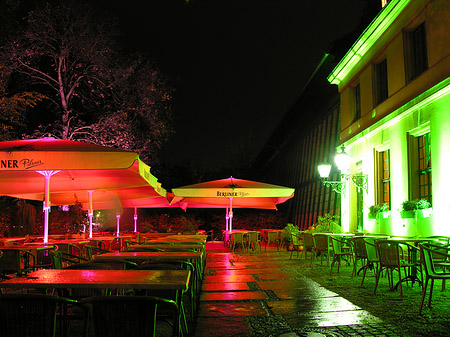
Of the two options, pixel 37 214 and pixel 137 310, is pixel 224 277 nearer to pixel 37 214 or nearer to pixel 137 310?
pixel 137 310

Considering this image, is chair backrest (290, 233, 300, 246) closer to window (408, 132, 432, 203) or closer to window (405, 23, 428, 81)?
window (408, 132, 432, 203)

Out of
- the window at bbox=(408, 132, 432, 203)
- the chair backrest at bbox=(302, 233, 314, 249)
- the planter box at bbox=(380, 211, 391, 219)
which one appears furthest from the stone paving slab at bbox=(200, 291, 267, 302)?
the planter box at bbox=(380, 211, 391, 219)

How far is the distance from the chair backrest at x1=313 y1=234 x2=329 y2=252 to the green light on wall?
5846 mm

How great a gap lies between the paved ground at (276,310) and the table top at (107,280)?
1194mm

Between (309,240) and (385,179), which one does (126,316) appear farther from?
(385,179)

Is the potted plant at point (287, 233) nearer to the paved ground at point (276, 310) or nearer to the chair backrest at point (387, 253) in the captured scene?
→ the paved ground at point (276, 310)

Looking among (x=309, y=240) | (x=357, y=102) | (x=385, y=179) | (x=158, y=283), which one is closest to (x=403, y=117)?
(x=385, y=179)

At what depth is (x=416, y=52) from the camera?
10695mm

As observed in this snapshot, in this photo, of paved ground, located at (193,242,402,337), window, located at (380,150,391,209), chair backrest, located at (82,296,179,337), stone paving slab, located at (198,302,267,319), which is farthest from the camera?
window, located at (380,150,391,209)

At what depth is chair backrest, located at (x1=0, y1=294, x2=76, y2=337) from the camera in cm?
262

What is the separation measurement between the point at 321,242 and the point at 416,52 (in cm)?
508

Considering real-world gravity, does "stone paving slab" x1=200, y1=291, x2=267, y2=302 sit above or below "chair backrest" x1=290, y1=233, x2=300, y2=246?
below

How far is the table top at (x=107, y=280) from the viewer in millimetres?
3326

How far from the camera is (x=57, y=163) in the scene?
22.2 ft
